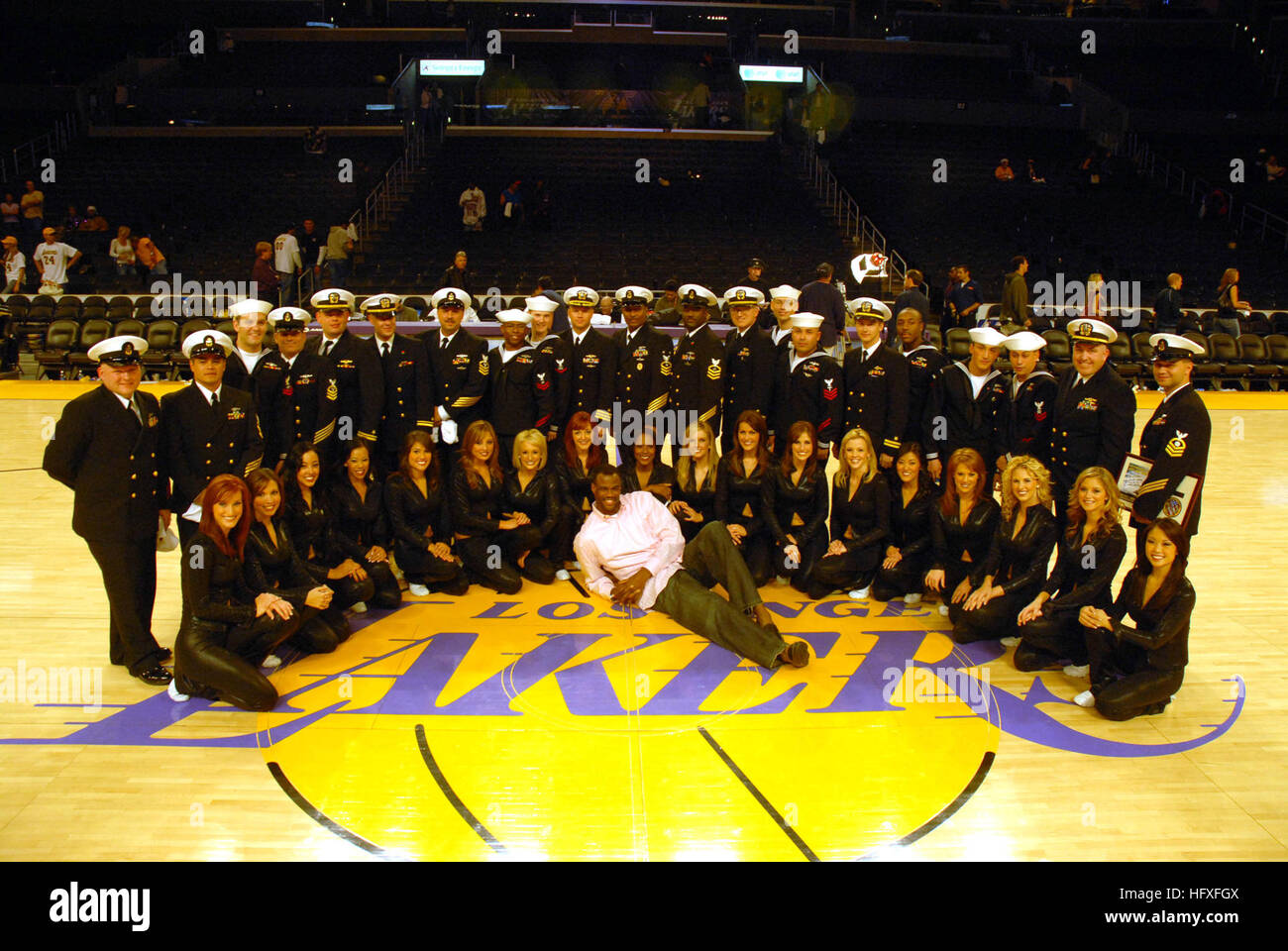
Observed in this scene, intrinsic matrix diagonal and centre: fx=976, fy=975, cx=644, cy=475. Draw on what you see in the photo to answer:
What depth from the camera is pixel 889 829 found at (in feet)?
13.2

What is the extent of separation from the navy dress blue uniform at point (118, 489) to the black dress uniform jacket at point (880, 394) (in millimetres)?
4523

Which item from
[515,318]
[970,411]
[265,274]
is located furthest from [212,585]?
[265,274]

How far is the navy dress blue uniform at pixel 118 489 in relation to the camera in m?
4.98

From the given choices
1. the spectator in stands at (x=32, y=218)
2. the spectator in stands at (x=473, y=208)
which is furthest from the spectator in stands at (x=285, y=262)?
the spectator in stands at (x=32, y=218)

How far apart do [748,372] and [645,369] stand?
0.81m

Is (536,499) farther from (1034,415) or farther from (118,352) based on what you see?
(1034,415)

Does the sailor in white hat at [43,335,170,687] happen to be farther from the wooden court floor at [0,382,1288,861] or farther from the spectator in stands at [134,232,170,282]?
the spectator in stands at [134,232,170,282]

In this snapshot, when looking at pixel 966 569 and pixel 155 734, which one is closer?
pixel 155 734

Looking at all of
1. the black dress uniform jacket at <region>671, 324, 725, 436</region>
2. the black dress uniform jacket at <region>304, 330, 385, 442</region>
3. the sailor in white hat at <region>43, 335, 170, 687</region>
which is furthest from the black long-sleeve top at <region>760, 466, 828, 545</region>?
the sailor in white hat at <region>43, 335, 170, 687</region>

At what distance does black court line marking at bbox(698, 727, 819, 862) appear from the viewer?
12.7ft

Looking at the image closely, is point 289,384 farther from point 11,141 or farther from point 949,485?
point 11,141

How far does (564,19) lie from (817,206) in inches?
450

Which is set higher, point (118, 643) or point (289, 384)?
point (289, 384)

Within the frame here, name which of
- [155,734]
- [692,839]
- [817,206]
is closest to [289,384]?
[155,734]
